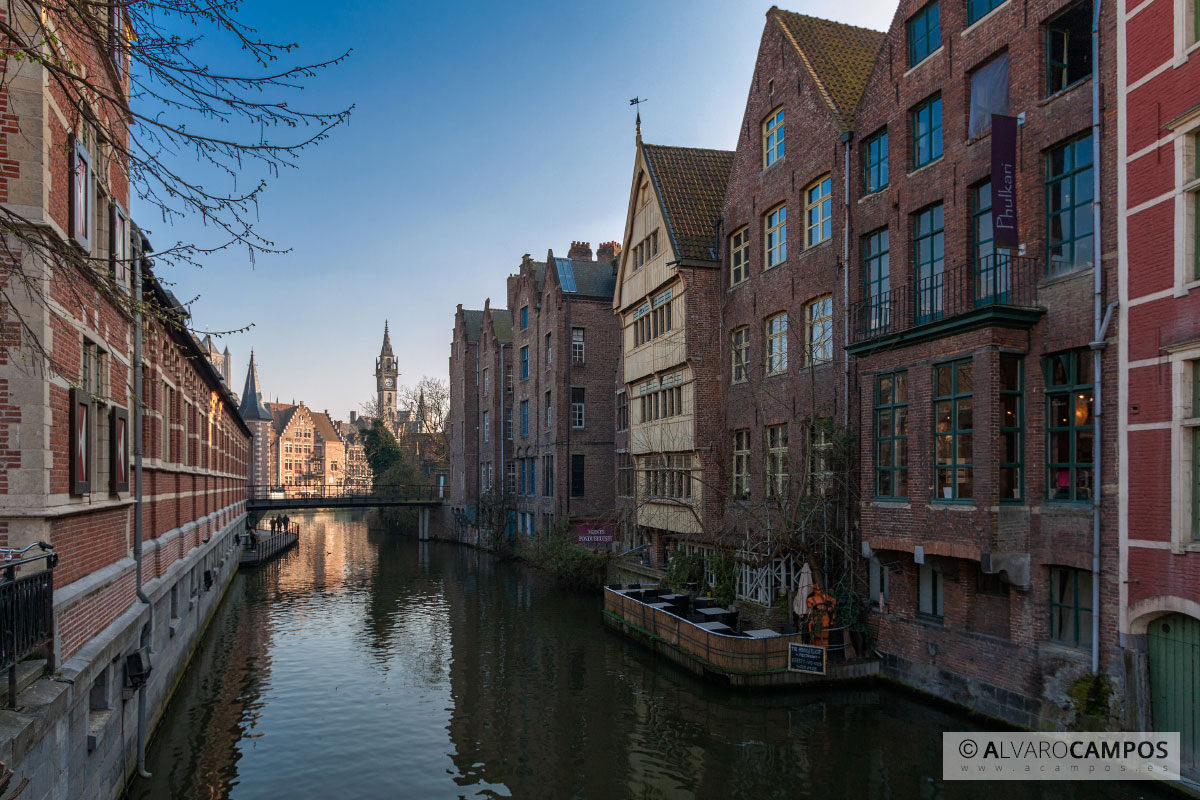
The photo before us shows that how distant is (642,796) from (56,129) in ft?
37.1

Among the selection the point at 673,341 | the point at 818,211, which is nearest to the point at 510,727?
the point at 673,341

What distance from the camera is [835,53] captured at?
2152 cm

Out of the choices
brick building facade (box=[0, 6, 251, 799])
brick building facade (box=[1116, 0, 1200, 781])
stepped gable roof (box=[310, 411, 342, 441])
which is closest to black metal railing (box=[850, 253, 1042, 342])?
brick building facade (box=[1116, 0, 1200, 781])

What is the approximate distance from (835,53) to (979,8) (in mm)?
6730

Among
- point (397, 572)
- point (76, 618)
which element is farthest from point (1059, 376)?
point (397, 572)

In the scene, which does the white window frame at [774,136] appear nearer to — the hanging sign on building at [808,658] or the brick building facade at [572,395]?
the hanging sign on building at [808,658]

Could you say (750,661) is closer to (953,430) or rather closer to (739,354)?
(953,430)

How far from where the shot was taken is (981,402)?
1377 centimetres

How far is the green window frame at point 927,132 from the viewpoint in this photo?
16.2 meters

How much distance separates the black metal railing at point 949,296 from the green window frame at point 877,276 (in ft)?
0.07

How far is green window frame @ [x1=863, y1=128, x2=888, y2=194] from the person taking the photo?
1773 centimetres

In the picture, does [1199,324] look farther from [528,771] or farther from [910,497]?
[528,771]

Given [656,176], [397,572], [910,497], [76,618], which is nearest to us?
[76,618]

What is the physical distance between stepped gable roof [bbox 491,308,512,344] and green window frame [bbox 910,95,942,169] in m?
34.9
